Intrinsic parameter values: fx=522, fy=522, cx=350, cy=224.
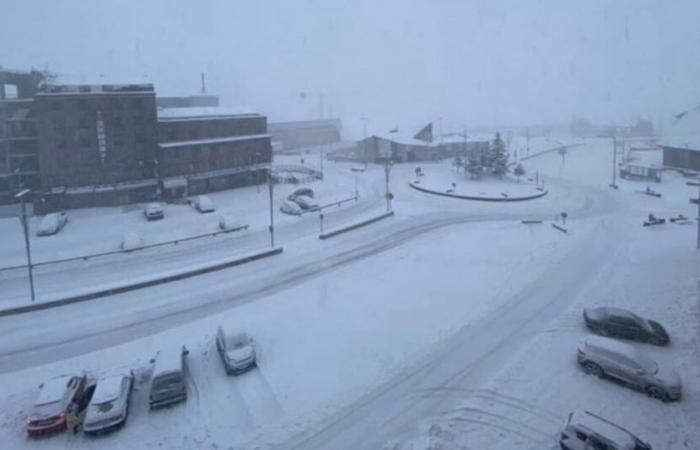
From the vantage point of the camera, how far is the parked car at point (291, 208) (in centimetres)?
3416

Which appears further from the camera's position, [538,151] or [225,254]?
[538,151]

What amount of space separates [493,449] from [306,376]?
5.38 m

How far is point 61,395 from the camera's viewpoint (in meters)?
12.6

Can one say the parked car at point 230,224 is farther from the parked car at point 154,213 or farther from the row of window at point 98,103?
the row of window at point 98,103

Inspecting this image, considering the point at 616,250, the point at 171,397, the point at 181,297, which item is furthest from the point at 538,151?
the point at 171,397

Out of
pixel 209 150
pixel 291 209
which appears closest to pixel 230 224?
pixel 291 209

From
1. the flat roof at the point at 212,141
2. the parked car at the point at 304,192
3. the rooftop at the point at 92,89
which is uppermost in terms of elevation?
the rooftop at the point at 92,89

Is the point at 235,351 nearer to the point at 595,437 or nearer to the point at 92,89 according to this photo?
the point at 595,437

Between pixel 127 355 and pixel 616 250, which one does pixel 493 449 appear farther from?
pixel 616 250

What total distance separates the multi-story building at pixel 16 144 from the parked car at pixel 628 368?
1450 inches

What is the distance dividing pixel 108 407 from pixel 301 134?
7897cm

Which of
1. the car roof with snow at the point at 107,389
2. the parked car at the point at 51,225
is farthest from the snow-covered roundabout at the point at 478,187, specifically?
the car roof with snow at the point at 107,389

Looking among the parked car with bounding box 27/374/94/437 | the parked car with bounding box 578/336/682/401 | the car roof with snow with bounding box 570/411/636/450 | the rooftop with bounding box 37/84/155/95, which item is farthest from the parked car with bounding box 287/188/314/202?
the car roof with snow with bounding box 570/411/636/450

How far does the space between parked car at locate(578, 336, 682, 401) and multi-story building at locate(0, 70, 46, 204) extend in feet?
121
